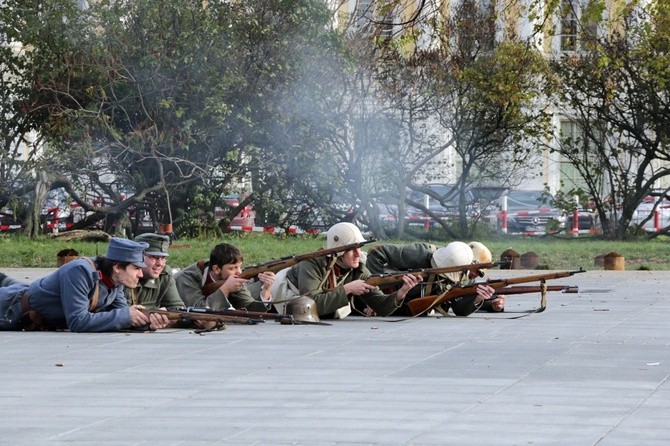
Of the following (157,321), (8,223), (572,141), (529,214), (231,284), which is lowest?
(157,321)

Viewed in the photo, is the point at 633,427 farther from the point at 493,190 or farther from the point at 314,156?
the point at 493,190

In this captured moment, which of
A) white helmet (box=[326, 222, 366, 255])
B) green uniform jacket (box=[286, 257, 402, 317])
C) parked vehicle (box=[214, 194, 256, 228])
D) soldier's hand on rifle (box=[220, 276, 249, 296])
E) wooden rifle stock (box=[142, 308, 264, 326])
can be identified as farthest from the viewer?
parked vehicle (box=[214, 194, 256, 228])

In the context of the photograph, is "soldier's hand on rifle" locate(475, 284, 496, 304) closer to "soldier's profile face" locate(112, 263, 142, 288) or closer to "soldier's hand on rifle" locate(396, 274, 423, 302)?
"soldier's hand on rifle" locate(396, 274, 423, 302)

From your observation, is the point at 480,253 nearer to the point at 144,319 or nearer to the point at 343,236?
the point at 343,236

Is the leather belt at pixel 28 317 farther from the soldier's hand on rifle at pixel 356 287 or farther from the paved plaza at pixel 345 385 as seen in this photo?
the soldier's hand on rifle at pixel 356 287

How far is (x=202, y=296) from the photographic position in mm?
13320

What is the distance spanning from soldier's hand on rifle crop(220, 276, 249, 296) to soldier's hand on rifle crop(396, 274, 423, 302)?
5.08ft

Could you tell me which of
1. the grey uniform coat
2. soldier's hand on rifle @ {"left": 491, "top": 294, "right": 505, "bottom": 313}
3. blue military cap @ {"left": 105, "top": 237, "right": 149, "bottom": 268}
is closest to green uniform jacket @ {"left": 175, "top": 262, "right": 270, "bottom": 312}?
the grey uniform coat

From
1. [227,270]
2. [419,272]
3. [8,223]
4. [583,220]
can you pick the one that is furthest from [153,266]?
[583,220]

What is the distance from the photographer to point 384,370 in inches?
384

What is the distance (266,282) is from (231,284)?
722 millimetres

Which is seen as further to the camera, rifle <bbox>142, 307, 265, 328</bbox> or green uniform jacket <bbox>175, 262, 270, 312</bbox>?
green uniform jacket <bbox>175, 262, 270, 312</bbox>

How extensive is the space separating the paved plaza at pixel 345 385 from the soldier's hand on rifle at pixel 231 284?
1.04 feet

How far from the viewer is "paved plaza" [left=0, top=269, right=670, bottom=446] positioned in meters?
7.16
